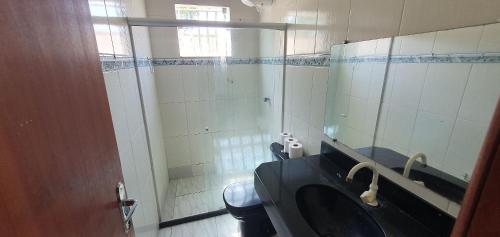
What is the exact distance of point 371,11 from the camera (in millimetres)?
971

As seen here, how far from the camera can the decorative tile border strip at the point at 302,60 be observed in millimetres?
667

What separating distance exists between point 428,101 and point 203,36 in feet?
6.38

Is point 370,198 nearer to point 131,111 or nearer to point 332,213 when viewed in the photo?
point 332,213

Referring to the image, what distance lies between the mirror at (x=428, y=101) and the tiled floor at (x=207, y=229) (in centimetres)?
145

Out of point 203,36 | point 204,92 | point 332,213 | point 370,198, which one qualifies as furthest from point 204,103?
point 370,198

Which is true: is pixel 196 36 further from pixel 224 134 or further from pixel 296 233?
pixel 296 233

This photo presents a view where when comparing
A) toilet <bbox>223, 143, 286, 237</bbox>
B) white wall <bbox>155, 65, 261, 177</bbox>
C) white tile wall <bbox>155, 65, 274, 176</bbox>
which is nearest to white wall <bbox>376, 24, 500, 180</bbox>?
toilet <bbox>223, 143, 286, 237</bbox>

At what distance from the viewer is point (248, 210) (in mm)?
1531

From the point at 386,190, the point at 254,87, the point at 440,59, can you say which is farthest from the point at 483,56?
the point at 254,87

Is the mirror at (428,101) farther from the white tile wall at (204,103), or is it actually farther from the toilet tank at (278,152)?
the white tile wall at (204,103)

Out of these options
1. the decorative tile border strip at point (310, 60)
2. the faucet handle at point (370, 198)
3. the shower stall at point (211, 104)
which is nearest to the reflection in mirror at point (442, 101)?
the faucet handle at point (370, 198)

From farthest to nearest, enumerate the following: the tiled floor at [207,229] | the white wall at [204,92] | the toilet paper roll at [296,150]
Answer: the white wall at [204,92] → the tiled floor at [207,229] → the toilet paper roll at [296,150]

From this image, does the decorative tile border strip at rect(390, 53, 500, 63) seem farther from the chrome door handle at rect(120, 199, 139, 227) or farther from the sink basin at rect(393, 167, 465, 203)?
the chrome door handle at rect(120, 199, 139, 227)

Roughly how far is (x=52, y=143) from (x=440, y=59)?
1156 millimetres
